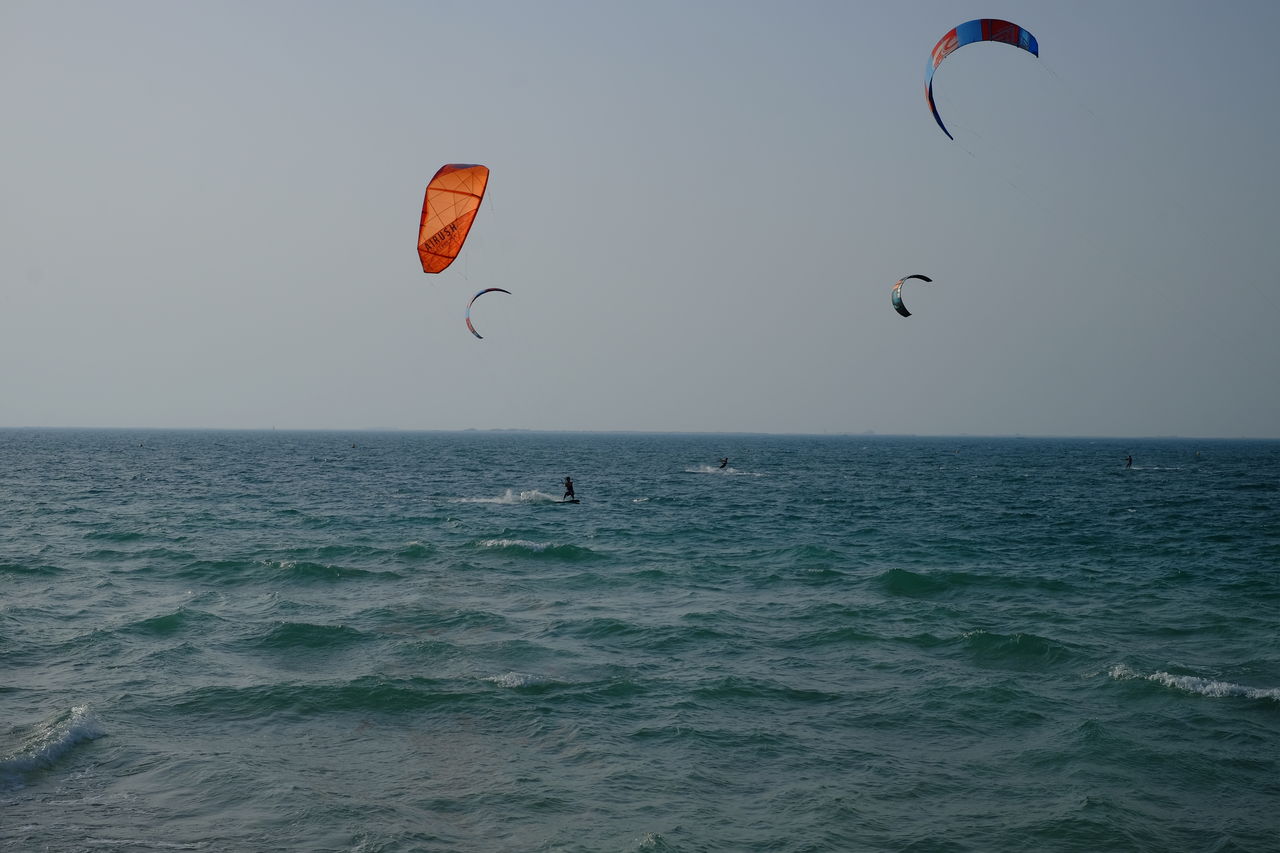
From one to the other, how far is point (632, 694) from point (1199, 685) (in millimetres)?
8744

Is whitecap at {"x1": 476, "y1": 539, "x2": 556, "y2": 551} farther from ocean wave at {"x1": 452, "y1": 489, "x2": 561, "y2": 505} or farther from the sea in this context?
ocean wave at {"x1": 452, "y1": 489, "x2": 561, "y2": 505}

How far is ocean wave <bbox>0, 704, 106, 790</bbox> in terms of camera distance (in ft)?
32.7

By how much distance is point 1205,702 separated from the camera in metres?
13.2

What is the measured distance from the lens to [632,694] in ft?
44.3

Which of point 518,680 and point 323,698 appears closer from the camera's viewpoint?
point 323,698

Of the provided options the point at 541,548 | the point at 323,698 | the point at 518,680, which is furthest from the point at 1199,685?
the point at 541,548

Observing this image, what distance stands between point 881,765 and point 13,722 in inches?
433

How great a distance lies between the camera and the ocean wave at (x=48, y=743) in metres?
9.95

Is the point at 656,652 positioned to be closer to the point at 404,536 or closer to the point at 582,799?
the point at 582,799

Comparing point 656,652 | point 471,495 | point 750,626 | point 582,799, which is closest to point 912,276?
point 750,626

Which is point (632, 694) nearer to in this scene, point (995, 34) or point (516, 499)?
point (995, 34)

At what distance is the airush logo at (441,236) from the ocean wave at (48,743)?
1399 cm

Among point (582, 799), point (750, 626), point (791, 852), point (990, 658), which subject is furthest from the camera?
point (750, 626)

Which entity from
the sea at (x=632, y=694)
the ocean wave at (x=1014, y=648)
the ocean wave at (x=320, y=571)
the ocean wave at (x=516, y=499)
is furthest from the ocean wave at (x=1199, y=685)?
the ocean wave at (x=516, y=499)
